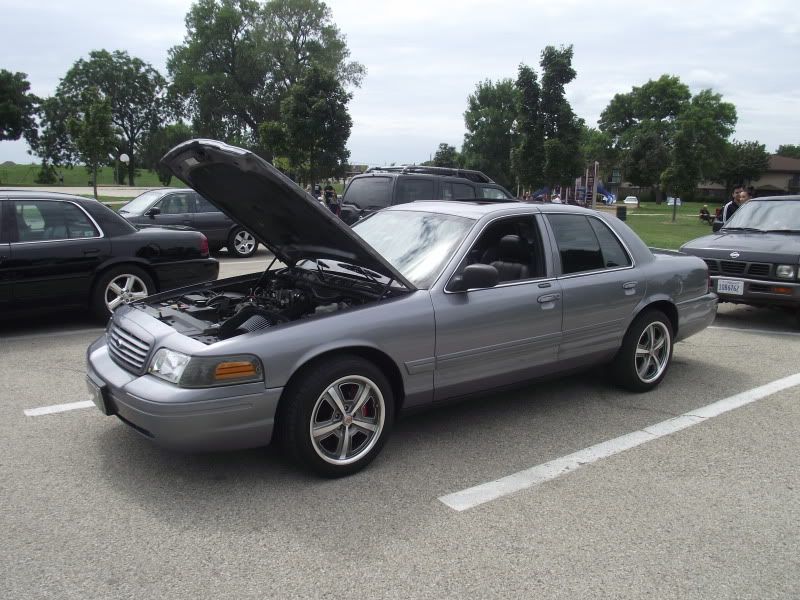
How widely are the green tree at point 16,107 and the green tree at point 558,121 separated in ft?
182

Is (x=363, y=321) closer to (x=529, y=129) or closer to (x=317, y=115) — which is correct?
(x=317, y=115)

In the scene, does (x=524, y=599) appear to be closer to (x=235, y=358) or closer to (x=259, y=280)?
(x=235, y=358)

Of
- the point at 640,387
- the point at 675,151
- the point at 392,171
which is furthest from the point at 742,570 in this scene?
the point at 675,151

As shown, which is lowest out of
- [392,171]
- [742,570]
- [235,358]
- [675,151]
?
[742,570]

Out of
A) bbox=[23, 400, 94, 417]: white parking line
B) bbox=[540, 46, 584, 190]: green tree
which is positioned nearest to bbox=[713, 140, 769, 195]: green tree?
bbox=[540, 46, 584, 190]: green tree

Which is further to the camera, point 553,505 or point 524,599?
point 553,505

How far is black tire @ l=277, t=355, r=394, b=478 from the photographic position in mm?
3363

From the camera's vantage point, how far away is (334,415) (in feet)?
11.5

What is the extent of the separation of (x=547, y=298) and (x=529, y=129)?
1074 inches

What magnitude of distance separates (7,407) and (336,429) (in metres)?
2.70

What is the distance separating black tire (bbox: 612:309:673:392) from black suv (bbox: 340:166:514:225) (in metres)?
6.29

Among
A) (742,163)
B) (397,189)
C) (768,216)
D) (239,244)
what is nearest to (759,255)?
(768,216)

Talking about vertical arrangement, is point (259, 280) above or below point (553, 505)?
above

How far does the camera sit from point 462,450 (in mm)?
4020
